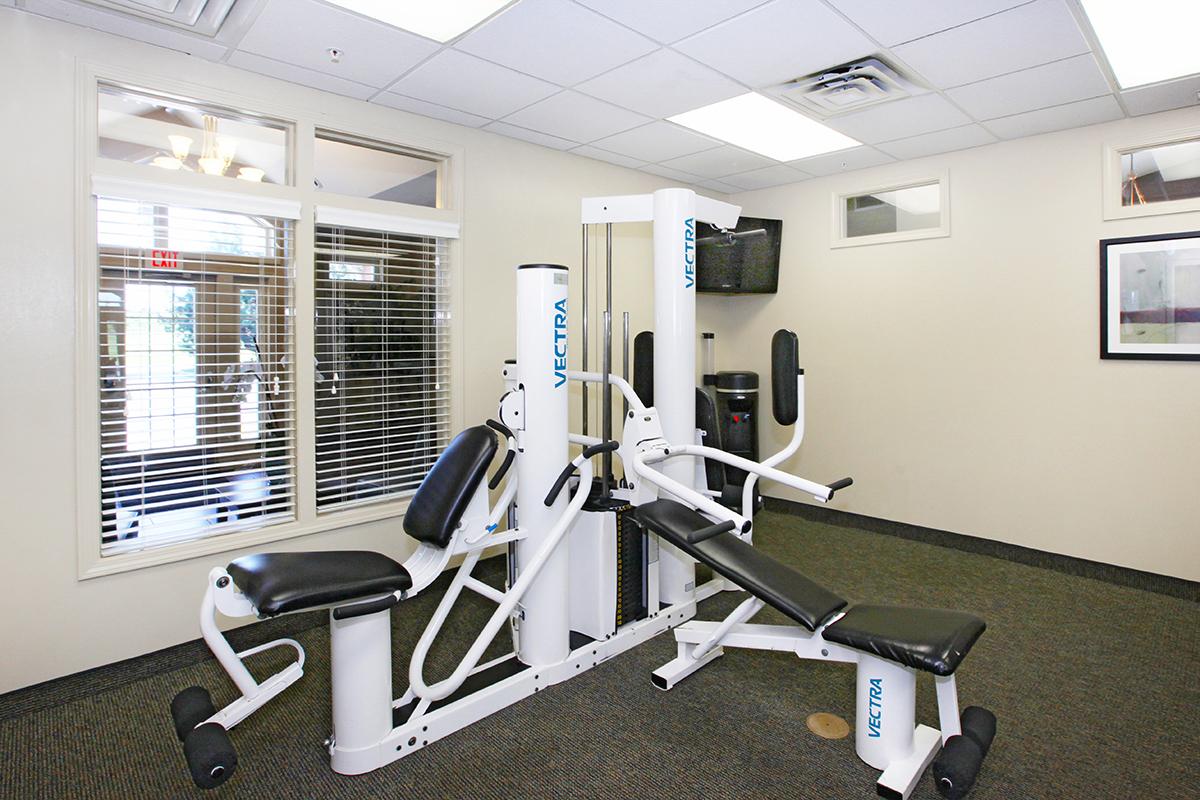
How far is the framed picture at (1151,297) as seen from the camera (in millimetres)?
3400

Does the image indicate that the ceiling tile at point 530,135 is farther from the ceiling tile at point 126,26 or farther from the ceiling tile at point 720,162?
the ceiling tile at point 126,26

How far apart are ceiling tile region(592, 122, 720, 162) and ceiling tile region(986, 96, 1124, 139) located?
62.6 inches

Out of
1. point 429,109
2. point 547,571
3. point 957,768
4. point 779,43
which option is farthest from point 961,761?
point 429,109

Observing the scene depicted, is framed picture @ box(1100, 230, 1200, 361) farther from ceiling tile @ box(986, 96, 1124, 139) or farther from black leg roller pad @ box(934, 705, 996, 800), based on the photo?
black leg roller pad @ box(934, 705, 996, 800)

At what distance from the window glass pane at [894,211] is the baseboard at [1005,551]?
6.59 feet

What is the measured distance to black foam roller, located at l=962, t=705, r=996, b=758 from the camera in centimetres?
199

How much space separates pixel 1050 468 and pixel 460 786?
368 cm

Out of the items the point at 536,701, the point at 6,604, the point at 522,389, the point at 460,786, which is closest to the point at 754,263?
the point at 522,389

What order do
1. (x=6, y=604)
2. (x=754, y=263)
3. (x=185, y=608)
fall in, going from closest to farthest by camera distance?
(x=6, y=604)
(x=185, y=608)
(x=754, y=263)

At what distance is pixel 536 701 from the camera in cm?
244

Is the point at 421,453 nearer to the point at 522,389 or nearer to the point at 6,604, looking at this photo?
the point at 522,389

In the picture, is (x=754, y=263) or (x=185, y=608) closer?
(x=185, y=608)

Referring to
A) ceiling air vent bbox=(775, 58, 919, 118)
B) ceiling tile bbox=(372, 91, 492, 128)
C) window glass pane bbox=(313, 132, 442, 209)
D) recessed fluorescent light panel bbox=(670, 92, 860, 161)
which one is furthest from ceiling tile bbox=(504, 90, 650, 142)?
ceiling air vent bbox=(775, 58, 919, 118)

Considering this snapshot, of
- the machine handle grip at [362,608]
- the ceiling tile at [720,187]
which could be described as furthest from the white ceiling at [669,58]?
the machine handle grip at [362,608]
